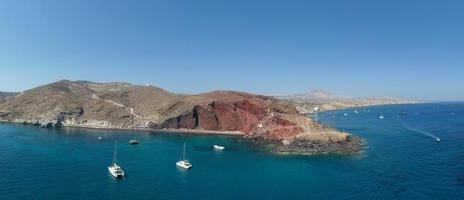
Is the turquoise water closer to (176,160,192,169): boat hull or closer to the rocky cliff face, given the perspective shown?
(176,160,192,169): boat hull

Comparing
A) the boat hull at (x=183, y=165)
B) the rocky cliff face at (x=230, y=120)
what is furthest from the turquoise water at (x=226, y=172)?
the rocky cliff face at (x=230, y=120)

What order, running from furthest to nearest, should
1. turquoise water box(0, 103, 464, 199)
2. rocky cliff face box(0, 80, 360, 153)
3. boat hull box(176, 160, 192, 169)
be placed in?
rocky cliff face box(0, 80, 360, 153), boat hull box(176, 160, 192, 169), turquoise water box(0, 103, 464, 199)

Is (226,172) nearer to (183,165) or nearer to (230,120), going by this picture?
(183,165)

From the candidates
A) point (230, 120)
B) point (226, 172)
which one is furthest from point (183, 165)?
point (230, 120)

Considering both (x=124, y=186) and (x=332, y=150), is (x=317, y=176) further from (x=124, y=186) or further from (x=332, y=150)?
(x=124, y=186)

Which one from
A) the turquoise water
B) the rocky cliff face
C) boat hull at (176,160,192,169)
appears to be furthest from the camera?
the rocky cliff face

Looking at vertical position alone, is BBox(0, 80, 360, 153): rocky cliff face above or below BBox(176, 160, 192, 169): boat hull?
above

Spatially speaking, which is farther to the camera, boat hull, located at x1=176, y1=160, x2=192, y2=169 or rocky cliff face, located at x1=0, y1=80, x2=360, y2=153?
rocky cliff face, located at x1=0, y1=80, x2=360, y2=153

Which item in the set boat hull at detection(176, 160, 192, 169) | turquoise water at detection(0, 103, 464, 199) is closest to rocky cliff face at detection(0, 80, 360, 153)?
turquoise water at detection(0, 103, 464, 199)
